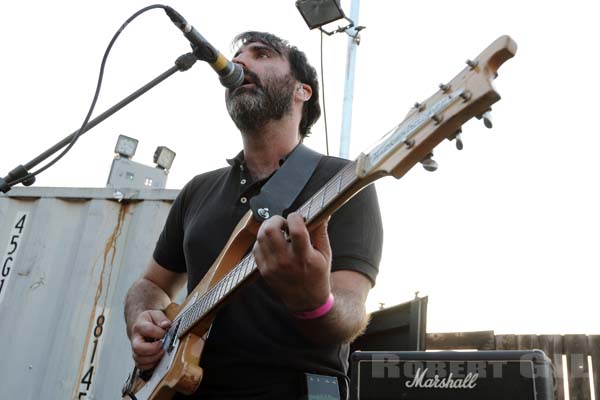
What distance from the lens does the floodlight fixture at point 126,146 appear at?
4238 millimetres

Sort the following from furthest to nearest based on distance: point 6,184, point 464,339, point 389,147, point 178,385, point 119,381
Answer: point 464,339 → point 119,381 → point 6,184 → point 178,385 → point 389,147

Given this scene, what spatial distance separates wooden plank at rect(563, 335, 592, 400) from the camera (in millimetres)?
3291

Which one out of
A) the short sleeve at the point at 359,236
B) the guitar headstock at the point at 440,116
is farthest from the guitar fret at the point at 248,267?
the guitar headstock at the point at 440,116

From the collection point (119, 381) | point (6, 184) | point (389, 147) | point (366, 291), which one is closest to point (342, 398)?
point (366, 291)

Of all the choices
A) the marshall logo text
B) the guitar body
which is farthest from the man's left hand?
the marshall logo text

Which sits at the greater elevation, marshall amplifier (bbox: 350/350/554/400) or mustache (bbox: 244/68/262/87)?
mustache (bbox: 244/68/262/87)

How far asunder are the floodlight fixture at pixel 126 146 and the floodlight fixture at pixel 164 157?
Result: 0.54ft

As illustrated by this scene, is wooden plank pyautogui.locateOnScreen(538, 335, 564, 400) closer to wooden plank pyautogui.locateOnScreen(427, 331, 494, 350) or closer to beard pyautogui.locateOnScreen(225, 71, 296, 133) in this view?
wooden plank pyautogui.locateOnScreen(427, 331, 494, 350)

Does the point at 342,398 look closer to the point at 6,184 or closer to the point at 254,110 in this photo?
the point at 254,110

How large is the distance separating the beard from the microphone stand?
0.96 feet

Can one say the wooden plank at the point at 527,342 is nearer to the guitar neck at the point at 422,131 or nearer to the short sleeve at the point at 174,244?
the short sleeve at the point at 174,244

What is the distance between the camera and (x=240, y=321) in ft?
5.74

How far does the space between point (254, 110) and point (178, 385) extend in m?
1.07

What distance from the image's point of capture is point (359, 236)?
1785 millimetres
